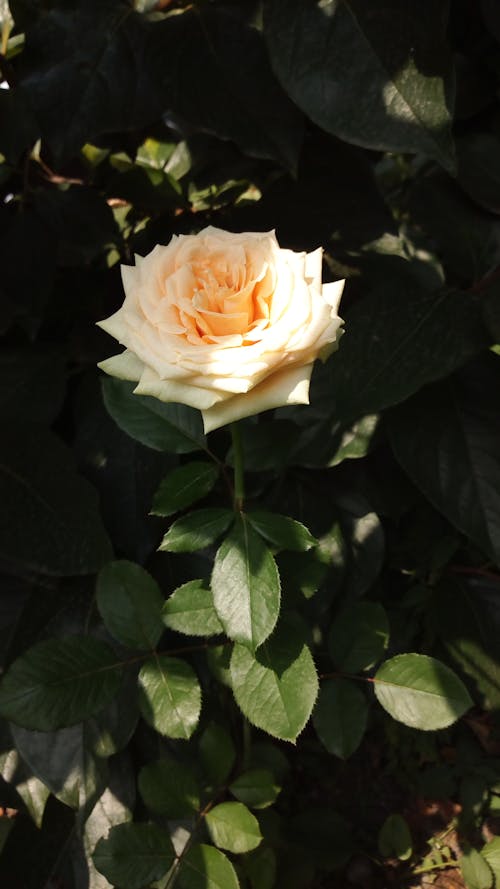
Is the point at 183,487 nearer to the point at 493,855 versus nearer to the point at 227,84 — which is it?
the point at 227,84

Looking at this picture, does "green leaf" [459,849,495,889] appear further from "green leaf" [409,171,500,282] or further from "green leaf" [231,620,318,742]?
"green leaf" [409,171,500,282]

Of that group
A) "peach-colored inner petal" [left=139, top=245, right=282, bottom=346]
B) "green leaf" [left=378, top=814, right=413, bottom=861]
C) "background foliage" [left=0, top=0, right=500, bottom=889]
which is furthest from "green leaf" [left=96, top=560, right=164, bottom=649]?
"green leaf" [left=378, top=814, right=413, bottom=861]

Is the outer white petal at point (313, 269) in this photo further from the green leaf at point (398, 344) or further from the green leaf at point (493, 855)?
the green leaf at point (493, 855)

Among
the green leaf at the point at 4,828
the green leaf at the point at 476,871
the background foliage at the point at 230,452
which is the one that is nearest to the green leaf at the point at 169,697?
the background foliage at the point at 230,452

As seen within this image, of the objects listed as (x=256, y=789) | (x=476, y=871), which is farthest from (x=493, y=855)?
(x=256, y=789)

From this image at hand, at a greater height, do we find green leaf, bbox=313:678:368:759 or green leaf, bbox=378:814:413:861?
green leaf, bbox=313:678:368:759

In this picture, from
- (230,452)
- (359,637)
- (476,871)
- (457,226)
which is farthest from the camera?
(476,871)

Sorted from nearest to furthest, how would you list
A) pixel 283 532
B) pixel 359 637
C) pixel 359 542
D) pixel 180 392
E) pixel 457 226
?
pixel 180 392
pixel 283 532
pixel 359 637
pixel 457 226
pixel 359 542
